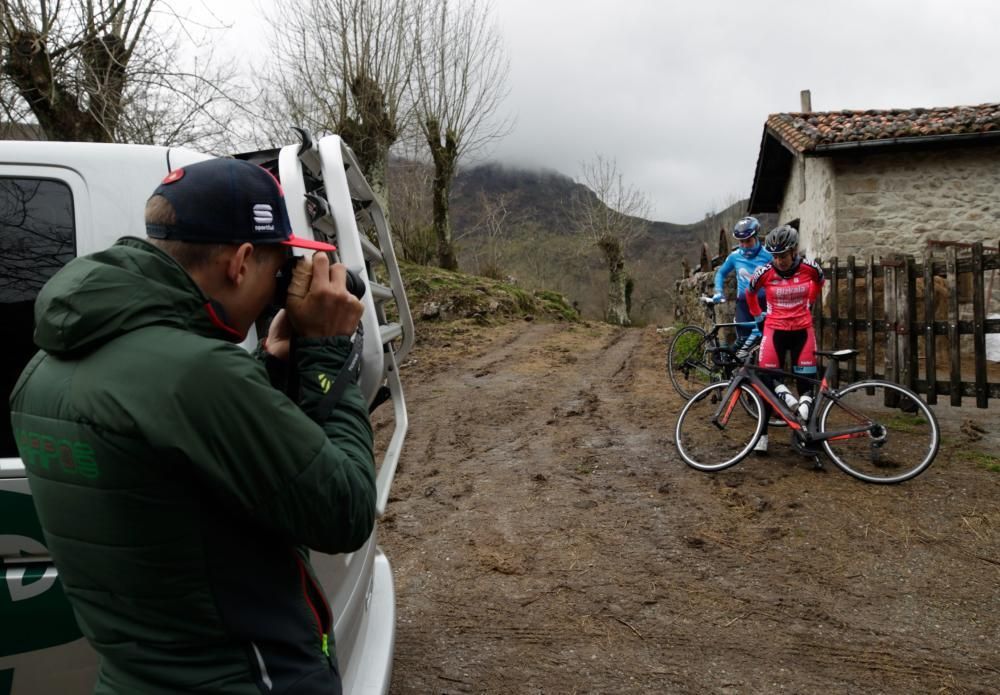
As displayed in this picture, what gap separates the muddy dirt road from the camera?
3031 mm

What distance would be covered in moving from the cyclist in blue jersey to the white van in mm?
5917

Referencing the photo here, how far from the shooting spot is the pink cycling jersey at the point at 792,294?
5.85m

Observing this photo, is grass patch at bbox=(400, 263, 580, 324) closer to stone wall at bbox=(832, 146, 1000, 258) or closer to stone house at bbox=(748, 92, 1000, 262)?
stone house at bbox=(748, 92, 1000, 262)

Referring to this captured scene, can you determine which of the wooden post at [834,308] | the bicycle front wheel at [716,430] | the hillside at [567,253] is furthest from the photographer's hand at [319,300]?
the hillside at [567,253]

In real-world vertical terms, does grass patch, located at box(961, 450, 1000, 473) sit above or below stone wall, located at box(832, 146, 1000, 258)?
below

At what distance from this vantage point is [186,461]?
3.39 feet

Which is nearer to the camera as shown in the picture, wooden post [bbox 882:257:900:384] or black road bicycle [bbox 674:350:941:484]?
black road bicycle [bbox 674:350:941:484]

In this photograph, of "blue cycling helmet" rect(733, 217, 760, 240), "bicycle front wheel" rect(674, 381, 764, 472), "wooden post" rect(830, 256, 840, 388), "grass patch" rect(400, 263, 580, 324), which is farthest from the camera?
"grass patch" rect(400, 263, 580, 324)

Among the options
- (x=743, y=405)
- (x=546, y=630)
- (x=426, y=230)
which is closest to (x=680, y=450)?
(x=743, y=405)

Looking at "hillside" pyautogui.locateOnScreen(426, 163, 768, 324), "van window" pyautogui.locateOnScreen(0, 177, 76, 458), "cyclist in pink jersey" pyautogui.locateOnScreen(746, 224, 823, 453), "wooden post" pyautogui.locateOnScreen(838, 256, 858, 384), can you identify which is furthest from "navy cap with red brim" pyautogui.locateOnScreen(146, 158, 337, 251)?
"hillside" pyautogui.locateOnScreen(426, 163, 768, 324)

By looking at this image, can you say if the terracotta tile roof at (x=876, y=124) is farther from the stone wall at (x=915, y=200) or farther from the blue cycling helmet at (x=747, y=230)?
the blue cycling helmet at (x=747, y=230)

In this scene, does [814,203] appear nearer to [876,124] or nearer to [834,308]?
[876,124]

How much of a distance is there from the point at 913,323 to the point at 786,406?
2.44m

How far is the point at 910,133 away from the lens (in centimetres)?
1288
